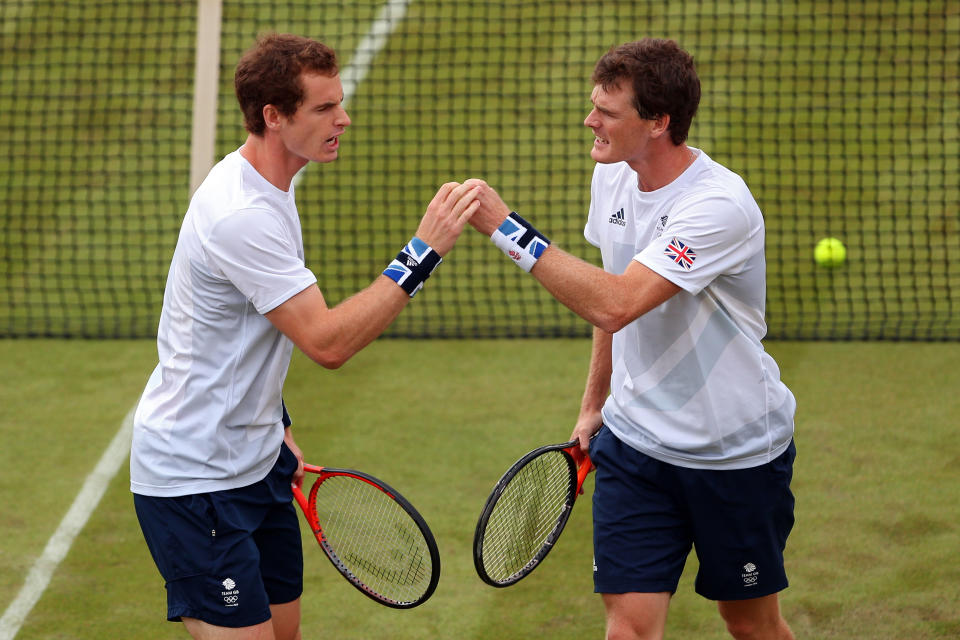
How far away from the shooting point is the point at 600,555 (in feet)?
14.2

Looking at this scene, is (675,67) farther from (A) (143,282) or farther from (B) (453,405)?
(A) (143,282)

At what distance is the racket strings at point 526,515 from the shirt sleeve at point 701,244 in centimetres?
90

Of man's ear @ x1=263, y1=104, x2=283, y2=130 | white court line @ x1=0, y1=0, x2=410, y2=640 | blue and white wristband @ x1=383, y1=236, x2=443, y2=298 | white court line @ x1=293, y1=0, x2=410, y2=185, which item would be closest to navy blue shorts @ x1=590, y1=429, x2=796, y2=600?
blue and white wristband @ x1=383, y1=236, x2=443, y2=298

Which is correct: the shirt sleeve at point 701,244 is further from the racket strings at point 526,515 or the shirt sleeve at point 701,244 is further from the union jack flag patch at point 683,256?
the racket strings at point 526,515

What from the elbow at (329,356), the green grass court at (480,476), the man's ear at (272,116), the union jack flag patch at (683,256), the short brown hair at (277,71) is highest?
the short brown hair at (277,71)

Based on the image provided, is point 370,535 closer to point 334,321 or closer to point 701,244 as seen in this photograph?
point 334,321

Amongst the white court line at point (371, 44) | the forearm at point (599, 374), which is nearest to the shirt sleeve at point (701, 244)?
the forearm at point (599, 374)

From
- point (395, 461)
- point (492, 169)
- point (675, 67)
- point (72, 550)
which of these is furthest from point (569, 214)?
point (675, 67)

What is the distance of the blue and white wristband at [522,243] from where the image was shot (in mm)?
3955

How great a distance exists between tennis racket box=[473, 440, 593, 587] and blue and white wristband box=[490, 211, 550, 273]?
2.47ft

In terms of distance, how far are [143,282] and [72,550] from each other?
3.95 m

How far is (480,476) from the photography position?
22.1 feet

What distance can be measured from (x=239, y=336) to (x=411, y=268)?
57 centimetres

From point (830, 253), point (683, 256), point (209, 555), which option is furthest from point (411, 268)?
point (830, 253)
